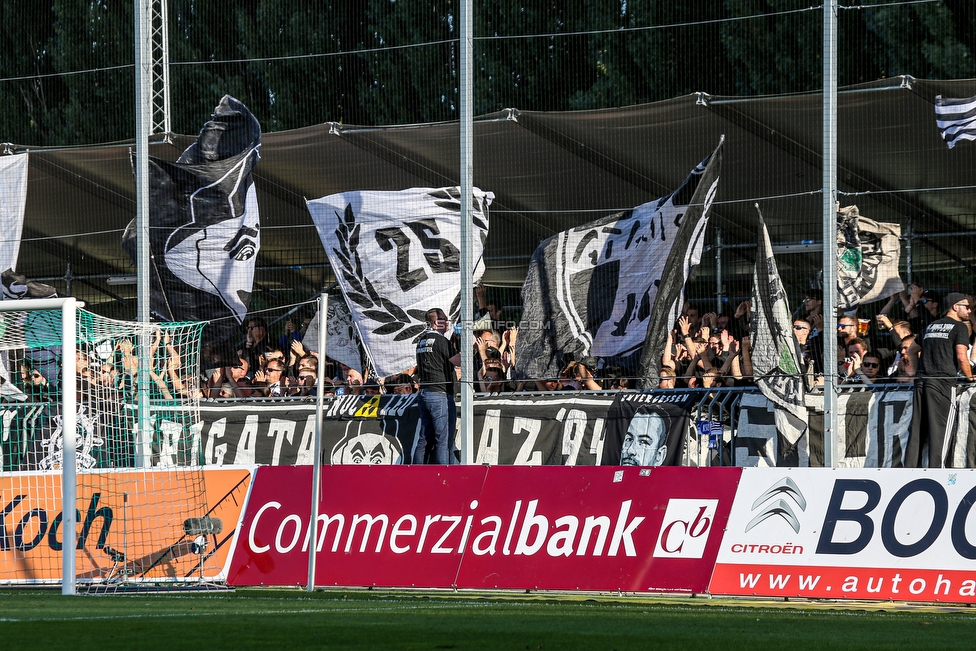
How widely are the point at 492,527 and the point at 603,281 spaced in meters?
3.55

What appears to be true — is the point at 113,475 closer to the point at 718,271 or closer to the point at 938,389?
the point at 718,271

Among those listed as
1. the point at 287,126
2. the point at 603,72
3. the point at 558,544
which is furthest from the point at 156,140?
the point at 558,544

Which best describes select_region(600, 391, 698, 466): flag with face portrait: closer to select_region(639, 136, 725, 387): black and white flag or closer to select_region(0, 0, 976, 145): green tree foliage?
select_region(639, 136, 725, 387): black and white flag

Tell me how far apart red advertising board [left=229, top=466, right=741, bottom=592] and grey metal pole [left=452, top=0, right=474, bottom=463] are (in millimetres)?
1915

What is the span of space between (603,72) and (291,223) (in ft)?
14.8

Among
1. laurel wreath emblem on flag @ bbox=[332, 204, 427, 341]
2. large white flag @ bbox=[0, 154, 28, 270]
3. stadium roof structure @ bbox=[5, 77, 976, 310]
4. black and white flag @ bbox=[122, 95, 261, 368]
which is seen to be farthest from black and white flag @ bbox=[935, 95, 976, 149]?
large white flag @ bbox=[0, 154, 28, 270]

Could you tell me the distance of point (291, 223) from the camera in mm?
16016

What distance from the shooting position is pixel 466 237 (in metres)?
12.8

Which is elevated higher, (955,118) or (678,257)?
(955,118)

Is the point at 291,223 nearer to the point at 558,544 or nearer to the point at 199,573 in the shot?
the point at 199,573

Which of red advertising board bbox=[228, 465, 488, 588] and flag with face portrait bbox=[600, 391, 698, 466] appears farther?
flag with face portrait bbox=[600, 391, 698, 466]

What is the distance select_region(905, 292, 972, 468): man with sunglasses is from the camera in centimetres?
1148

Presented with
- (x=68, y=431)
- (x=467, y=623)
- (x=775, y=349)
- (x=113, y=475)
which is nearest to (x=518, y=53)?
(x=775, y=349)

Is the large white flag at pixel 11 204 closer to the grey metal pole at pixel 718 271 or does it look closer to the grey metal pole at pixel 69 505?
the grey metal pole at pixel 69 505
